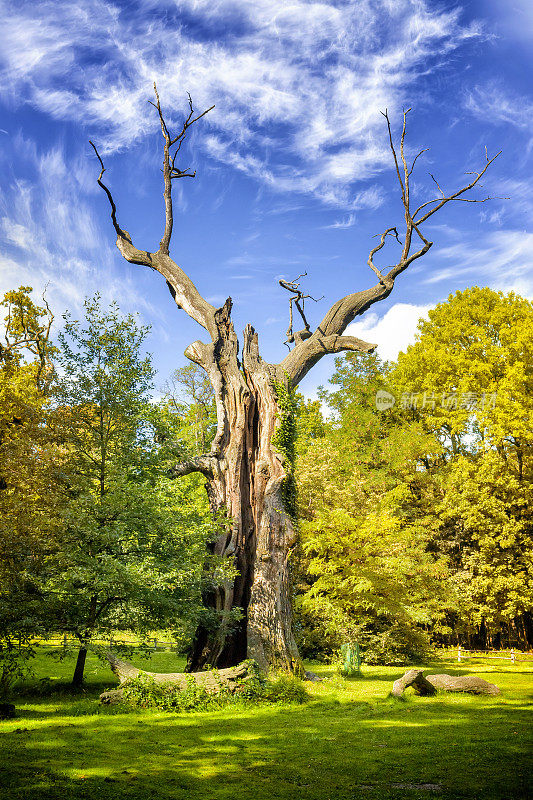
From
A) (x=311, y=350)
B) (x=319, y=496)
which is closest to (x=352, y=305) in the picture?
(x=311, y=350)

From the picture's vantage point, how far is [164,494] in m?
12.6

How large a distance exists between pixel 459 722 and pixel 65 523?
8.41m

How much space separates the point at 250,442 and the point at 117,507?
4.60 meters

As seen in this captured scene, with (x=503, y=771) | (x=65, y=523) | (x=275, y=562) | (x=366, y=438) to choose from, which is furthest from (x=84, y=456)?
(x=366, y=438)

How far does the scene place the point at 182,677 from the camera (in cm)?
1174

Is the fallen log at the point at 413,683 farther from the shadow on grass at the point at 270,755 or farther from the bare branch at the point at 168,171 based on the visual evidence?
the bare branch at the point at 168,171

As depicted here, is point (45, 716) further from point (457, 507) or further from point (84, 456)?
point (457, 507)

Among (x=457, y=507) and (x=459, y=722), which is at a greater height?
(x=457, y=507)

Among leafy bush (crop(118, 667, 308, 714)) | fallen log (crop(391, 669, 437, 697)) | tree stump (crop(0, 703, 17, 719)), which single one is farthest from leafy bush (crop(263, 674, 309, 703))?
tree stump (crop(0, 703, 17, 719))

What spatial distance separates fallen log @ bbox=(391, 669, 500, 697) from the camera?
13.0 metres

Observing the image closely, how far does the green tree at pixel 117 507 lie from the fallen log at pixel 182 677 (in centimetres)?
79

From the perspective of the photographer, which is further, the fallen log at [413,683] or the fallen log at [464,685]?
the fallen log at [464,685]

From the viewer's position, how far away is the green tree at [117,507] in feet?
37.8

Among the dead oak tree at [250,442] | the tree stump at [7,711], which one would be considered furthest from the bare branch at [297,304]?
the tree stump at [7,711]
